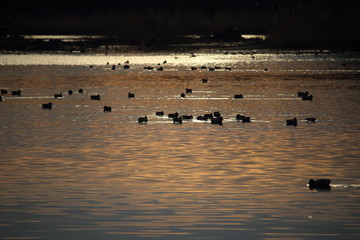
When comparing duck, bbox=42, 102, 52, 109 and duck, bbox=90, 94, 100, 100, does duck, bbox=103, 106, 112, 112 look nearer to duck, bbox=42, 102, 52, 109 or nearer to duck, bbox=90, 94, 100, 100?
duck, bbox=42, 102, 52, 109

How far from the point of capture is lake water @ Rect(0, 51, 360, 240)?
42.7 feet

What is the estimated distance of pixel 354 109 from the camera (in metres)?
29.1

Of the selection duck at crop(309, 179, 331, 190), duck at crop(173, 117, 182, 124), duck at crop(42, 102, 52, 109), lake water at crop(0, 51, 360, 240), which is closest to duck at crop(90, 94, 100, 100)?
lake water at crop(0, 51, 360, 240)

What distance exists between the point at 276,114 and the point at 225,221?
15.0 meters

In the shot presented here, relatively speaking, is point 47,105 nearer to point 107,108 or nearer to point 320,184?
point 107,108

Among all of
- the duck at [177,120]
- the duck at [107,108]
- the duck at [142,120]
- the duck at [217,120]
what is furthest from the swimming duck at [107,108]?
the duck at [217,120]

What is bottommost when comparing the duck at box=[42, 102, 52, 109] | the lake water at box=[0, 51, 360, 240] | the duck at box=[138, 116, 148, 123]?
the lake water at box=[0, 51, 360, 240]

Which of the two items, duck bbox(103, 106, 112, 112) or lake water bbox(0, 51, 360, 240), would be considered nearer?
lake water bbox(0, 51, 360, 240)

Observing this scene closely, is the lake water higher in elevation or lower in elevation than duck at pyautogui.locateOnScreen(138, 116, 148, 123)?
lower

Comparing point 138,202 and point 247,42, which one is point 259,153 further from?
point 247,42

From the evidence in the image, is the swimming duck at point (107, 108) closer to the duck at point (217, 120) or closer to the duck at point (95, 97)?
the duck at point (95, 97)

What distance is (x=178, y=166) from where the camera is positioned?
17.8 metres

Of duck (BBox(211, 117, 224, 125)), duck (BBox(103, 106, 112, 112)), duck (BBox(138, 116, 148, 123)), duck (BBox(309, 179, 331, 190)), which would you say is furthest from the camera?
duck (BBox(103, 106, 112, 112))

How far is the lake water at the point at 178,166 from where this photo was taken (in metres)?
13.0
